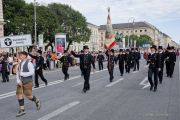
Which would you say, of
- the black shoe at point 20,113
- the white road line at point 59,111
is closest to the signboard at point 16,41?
the white road line at point 59,111

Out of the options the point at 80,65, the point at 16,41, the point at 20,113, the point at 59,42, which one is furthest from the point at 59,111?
the point at 59,42

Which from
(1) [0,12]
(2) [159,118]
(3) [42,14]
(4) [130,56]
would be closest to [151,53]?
(2) [159,118]

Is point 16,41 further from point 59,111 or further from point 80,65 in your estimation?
point 59,111

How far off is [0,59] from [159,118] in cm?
1603

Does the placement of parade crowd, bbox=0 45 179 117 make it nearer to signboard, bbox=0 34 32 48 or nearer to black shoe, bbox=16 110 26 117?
black shoe, bbox=16 110 26 117

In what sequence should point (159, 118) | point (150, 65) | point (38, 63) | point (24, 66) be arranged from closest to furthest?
point (159, 118) < point (24, 66) < point (150, 65) < point (38, 63)

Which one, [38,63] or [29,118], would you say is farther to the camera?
[38,63]

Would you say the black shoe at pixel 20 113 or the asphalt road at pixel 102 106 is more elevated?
the black shoe at pixel 20 113

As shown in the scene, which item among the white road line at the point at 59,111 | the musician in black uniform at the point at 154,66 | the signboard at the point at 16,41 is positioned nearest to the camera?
the white road line at the point at 59,111

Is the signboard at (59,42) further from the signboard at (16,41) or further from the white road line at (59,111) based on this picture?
the white road line at (59,111)

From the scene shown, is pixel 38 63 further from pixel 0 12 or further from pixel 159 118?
pixel 0 12

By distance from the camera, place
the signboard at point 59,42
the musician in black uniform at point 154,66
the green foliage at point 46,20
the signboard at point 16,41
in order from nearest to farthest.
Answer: the musician in black uniform at point 154,66, the signboard at point 16,41, the signboard at point 59,42, the green foliage at point 46,20

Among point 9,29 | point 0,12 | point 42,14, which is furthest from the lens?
point 42,14

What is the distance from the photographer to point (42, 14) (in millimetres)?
74125
